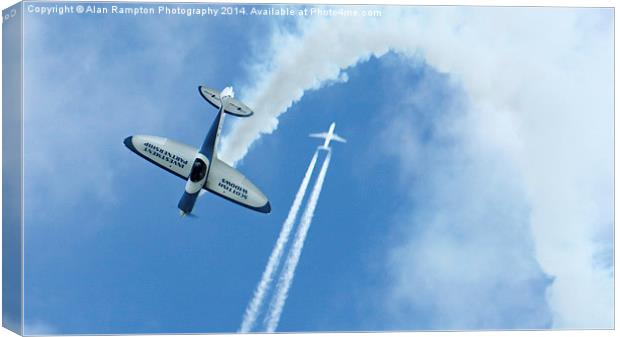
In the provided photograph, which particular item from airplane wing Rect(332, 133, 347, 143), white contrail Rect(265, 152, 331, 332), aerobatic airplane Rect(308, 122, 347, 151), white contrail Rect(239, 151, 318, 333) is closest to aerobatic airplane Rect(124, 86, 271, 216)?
white contrail Rect(239, 151, 318, 333)

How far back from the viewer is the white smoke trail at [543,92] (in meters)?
32.4

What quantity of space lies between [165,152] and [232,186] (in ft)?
4.74

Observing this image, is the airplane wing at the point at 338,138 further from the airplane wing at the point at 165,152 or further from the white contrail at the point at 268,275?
the airplane wing at the point at 165,152

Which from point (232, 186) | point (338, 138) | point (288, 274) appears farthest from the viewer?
point (338, 138)

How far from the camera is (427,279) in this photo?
107 feet

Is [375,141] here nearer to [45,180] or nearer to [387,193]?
[387,193]

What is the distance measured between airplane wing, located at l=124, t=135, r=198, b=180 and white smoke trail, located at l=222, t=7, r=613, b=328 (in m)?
2.25

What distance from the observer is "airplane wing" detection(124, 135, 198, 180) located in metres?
31.5

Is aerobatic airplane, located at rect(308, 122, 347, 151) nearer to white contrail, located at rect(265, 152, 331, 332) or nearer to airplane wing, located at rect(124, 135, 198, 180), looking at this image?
white contrail, located at rect(265, 152, 331, 332)

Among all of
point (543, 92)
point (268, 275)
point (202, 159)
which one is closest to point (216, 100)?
point (202, 159)

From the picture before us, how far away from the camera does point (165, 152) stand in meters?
31.6

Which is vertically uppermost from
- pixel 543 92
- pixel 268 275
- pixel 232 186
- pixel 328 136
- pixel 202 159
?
pixel 543 92

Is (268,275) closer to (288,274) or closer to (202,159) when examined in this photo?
(288,274)

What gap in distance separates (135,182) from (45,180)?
5.56ft
